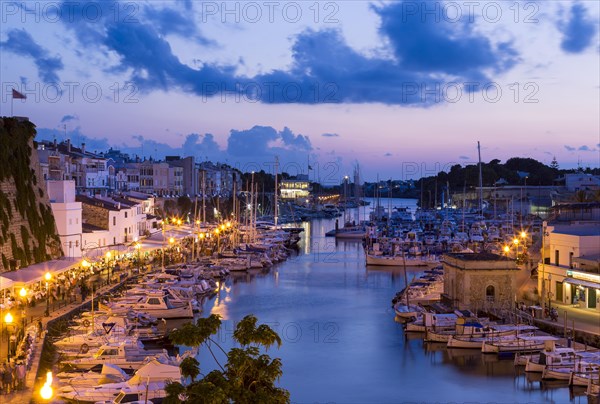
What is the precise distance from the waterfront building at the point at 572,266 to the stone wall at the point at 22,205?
2436 cm

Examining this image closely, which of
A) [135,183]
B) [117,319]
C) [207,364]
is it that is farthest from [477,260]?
[135,183]

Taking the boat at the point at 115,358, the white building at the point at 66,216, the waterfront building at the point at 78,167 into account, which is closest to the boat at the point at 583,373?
the boat at the point at 115,358

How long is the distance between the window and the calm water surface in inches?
181

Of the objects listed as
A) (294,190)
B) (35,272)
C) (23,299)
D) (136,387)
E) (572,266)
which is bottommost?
(136,387)

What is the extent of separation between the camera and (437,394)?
24859 mm

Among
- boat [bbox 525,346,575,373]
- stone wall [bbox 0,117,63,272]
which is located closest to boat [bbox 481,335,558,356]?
boat [bbox 525,346,575,373]

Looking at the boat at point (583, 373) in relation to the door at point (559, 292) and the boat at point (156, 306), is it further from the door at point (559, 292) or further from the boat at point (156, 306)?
the boat at point (156, 306)

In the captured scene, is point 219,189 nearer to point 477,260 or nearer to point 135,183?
point 135,183

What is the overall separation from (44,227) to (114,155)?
80.3 meters

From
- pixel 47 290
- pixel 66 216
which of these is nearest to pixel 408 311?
pixel 47 290

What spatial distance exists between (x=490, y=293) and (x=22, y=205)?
23.5 m

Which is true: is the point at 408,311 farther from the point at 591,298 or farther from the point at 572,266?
the point at 591,298

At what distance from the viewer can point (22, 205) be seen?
39219 millimetres

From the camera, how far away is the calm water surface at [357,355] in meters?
24.7
